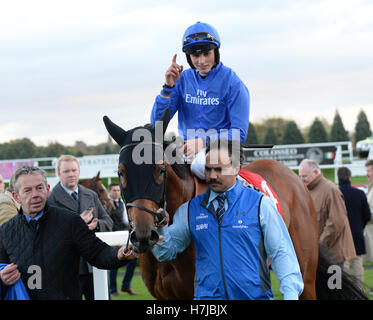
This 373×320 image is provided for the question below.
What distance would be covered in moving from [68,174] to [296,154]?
13932 millimetres

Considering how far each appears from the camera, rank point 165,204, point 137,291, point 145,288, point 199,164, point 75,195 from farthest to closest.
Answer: point 145,288 → point 137,291 → point 75,195 → point 199,164 → point 165,204

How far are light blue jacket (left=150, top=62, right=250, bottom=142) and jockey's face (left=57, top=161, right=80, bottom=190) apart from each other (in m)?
1.81

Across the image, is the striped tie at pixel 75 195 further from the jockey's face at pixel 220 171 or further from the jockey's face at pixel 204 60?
the jockey's face at pixel 220 171

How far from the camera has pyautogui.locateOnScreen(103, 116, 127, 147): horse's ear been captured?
9.88 feet

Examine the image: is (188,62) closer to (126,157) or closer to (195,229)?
(126,157)

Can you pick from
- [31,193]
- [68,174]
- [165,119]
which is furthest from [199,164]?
[68,174]

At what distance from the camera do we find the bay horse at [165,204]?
2.67 meters

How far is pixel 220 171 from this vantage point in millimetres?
2627

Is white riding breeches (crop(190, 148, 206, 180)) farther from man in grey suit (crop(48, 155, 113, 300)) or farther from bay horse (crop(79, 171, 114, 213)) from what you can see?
bay horse (crop(79, 171, 114, 213))

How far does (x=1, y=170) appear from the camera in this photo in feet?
58.3

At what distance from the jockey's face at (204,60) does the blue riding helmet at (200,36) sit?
8cm

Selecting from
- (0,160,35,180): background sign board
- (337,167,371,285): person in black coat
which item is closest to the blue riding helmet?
(337,167,371,285): person in black coat

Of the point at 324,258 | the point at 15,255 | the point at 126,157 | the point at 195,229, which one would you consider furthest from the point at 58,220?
the point at 324,258

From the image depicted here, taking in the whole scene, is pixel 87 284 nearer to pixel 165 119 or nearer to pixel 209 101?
pixel 209 101
